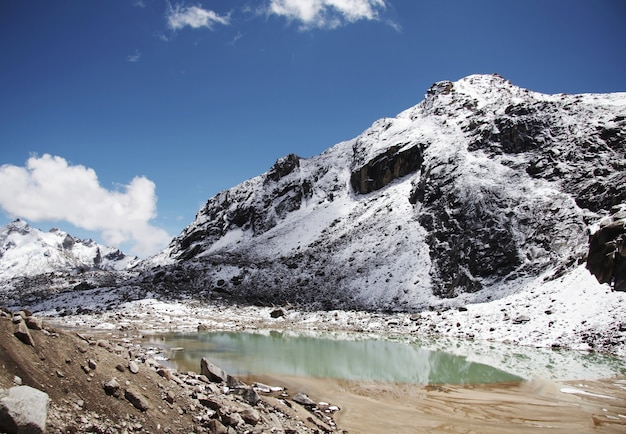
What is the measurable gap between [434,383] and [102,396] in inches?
551

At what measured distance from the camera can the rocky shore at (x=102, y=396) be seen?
6.20 metres

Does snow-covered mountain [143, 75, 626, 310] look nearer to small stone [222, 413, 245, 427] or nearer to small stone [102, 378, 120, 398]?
small stone [222, 413, 245, 427]

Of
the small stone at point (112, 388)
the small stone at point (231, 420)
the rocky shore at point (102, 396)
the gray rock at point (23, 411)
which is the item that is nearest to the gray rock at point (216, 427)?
the rocky shore at point (102, 396)

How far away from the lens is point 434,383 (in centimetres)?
1712

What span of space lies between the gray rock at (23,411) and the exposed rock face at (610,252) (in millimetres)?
34030

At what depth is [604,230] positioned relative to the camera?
31906 mm

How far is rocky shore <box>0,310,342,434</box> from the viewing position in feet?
20.3

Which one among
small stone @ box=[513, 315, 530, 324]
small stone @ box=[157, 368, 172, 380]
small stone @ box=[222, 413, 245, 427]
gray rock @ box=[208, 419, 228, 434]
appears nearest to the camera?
gray rock @ box=[208, 419, 228, 434]

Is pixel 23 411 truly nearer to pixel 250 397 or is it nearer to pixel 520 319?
pixel 250 397

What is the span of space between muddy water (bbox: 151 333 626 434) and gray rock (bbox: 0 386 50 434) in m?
7.93

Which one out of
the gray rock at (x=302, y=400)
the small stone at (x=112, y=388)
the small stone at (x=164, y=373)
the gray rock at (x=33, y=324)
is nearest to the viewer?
the small stone at (x=112, y=388)

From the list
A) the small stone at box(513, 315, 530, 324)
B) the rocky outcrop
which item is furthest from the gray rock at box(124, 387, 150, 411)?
the rocky outcrop

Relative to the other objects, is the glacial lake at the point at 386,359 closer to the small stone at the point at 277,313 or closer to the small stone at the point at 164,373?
the small stone at the point at 164,373

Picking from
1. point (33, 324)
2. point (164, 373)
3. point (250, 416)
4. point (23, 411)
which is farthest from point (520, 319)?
point (23, 411)
